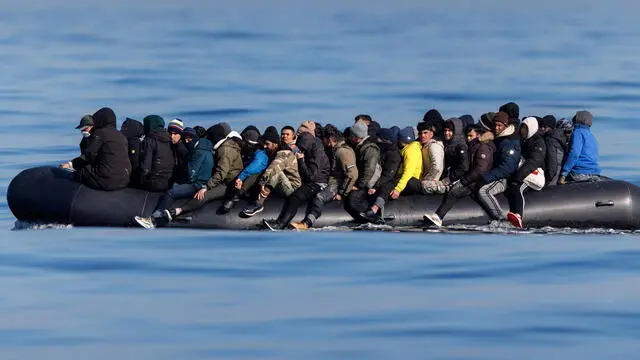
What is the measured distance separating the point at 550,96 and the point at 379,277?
3386 cm

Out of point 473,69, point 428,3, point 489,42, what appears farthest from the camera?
point 428,3

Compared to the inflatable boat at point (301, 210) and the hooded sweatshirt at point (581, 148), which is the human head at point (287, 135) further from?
the hooded sweatshirt at point (581, 148)

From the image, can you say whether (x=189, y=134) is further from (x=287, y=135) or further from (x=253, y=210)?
(x=287, y=135)

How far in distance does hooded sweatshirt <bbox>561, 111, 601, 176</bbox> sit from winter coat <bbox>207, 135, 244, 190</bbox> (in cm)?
610

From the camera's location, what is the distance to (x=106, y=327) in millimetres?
25531

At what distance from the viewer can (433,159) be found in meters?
33.4

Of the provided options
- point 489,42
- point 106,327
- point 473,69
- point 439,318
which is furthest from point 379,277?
point 489,42

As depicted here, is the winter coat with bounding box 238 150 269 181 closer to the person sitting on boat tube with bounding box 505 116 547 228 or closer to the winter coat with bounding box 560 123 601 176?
the person sitting on boat tube with bounding box 505 116 547 228

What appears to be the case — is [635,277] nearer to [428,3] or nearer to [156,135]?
[156,135]

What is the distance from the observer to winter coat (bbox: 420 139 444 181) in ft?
110

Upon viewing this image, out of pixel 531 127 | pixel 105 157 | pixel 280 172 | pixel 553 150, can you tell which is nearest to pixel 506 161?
pixel 531 127

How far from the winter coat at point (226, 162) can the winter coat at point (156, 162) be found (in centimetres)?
87

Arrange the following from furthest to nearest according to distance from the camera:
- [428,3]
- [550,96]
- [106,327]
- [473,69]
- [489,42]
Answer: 1. [428,3]
2. [489,42]
3. [473,69]
4. [550,96]
5. [106,327]

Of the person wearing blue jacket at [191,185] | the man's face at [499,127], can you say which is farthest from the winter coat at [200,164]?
the man's face at [499,127]
